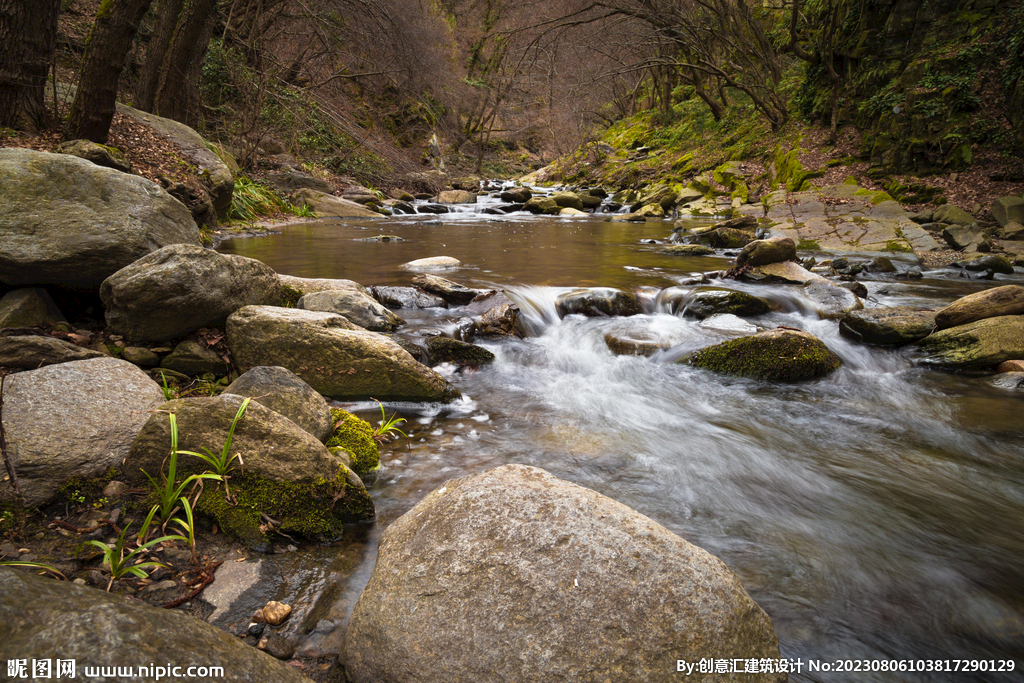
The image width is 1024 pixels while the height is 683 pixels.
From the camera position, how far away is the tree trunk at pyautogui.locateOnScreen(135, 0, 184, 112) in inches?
411

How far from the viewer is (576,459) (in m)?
3.42

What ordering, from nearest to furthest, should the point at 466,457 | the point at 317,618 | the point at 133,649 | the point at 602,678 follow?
the point at 133,649, the point at 602,678, the point at 317,618, the point at 466,457

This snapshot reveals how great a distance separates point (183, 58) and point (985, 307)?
14.7 meters

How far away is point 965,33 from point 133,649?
1914cm

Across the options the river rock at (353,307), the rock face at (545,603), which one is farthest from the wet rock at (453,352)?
the rock face at (545,603)

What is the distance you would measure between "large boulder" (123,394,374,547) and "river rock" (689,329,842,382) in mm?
3960

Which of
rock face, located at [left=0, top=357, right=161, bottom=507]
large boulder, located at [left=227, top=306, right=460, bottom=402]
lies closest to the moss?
large boulder, located at [left=227, top=306, right=460, bottom=402]

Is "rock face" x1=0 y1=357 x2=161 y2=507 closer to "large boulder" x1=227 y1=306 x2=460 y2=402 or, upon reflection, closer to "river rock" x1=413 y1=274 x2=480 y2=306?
"large boulder" x1=227 y1=306 x2=460 y2=402

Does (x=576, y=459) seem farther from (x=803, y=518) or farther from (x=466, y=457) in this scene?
(x=803, y=518)

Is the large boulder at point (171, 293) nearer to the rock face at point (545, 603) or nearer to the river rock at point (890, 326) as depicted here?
the rock face at point (545, 603)

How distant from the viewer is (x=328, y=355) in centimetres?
382

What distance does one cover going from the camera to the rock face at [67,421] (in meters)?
2.19

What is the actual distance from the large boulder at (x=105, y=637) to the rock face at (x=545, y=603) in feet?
1.34

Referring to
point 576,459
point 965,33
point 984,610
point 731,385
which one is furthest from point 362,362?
point 965,33
